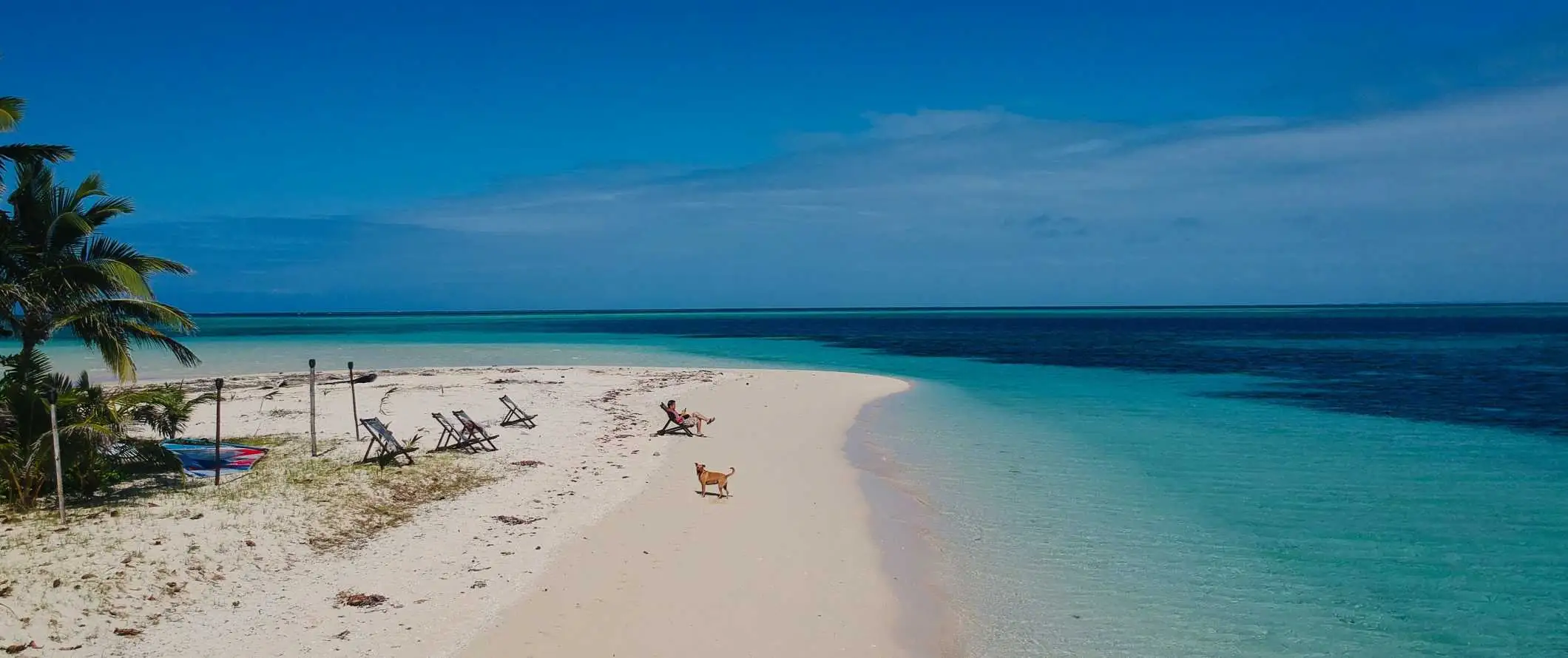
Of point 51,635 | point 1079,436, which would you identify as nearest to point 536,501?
point 51,635

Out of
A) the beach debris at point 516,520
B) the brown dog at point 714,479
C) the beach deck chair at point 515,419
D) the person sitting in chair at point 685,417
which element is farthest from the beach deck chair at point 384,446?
the person sitting in chair at point 685,417

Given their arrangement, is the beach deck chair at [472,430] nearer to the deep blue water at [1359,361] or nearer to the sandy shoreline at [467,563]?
the sandy shoreline at [467,563]

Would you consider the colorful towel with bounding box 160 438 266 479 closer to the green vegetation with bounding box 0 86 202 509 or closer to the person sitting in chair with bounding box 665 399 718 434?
the green vegetation with bounding box 0 86 202 509

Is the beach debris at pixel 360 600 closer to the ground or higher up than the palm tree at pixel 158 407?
closer to the ground

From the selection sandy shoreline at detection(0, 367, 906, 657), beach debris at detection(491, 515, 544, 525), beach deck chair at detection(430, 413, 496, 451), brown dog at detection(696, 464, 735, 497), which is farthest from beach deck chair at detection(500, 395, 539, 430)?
beach debris at detection(491, 515, 544, 525)

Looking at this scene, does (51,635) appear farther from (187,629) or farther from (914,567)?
(914,567)

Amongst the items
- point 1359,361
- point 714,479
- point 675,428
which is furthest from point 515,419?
point 1359,361
